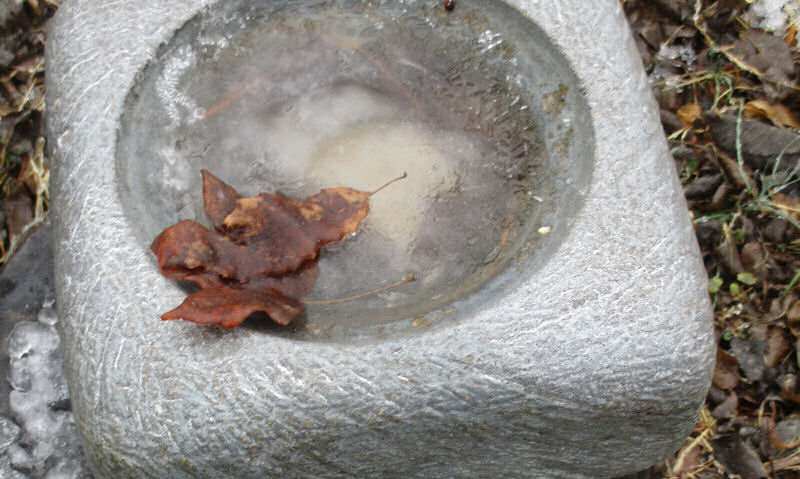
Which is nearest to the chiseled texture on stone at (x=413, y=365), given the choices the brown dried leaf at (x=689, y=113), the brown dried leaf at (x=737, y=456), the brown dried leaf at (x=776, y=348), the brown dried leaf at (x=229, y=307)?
the brown dried leaf at (x=229, y=307)

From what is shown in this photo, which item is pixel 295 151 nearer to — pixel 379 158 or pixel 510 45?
pixel 379 158

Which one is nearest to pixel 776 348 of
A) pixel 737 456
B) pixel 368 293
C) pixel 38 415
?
pixel 737 456

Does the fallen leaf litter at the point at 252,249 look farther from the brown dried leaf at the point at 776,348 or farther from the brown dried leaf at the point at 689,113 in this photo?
the brown dried leaf at the point at 689,113

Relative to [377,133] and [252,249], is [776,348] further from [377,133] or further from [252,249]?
[252,249]

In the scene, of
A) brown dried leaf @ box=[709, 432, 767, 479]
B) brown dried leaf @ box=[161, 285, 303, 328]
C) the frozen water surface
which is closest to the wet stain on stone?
the frozen water surface

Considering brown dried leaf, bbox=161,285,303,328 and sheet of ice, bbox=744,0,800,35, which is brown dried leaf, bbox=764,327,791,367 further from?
brown dried leaf, bbox=161,285,303,328

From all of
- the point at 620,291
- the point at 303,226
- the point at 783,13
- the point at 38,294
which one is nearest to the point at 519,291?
the point at 620,291
